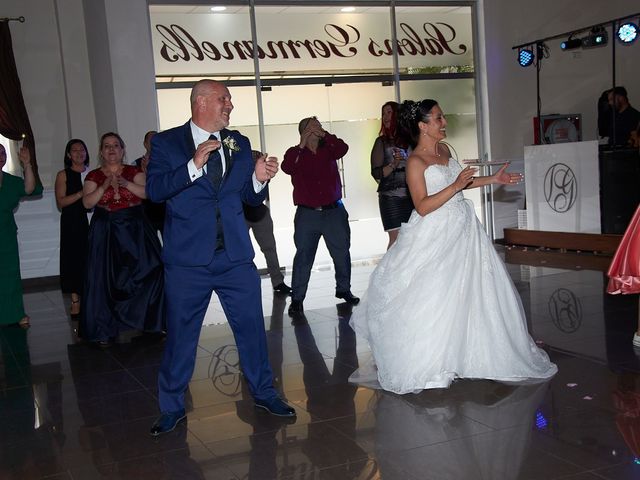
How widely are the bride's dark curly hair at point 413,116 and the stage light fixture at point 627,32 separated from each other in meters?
6.33

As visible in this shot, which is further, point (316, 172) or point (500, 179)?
point (316, 172)

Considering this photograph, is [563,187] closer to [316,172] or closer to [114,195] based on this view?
[316,172]

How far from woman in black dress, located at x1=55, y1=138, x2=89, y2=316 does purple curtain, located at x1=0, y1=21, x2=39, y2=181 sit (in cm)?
297

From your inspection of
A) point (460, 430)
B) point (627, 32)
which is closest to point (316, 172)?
point (460, 430)

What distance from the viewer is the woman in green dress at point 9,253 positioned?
7020 millimetres

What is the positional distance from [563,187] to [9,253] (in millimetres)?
6253

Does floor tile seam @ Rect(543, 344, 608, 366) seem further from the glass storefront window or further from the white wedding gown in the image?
the glass storefront window

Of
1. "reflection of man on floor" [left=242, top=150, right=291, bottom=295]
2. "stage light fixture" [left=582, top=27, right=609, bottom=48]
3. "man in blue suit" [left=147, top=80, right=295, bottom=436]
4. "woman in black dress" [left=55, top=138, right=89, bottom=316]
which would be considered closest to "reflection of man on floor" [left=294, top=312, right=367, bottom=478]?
"man in blue suit" [left=147, top=80, right=295, bottom=436]

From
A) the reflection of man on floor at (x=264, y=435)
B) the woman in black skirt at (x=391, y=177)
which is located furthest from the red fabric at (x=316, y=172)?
the reflection of man on floor at (x=264, y=435)

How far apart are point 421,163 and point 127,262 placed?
8.74 feet

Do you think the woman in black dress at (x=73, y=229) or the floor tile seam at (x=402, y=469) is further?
the woman in black dress at (x=73, y=229)

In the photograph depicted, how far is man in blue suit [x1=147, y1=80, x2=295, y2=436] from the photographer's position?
12.1ft

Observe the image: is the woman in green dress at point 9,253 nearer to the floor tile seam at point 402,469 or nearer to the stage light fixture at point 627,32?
the floor tile seam at point 402,469

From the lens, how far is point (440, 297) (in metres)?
4.17
